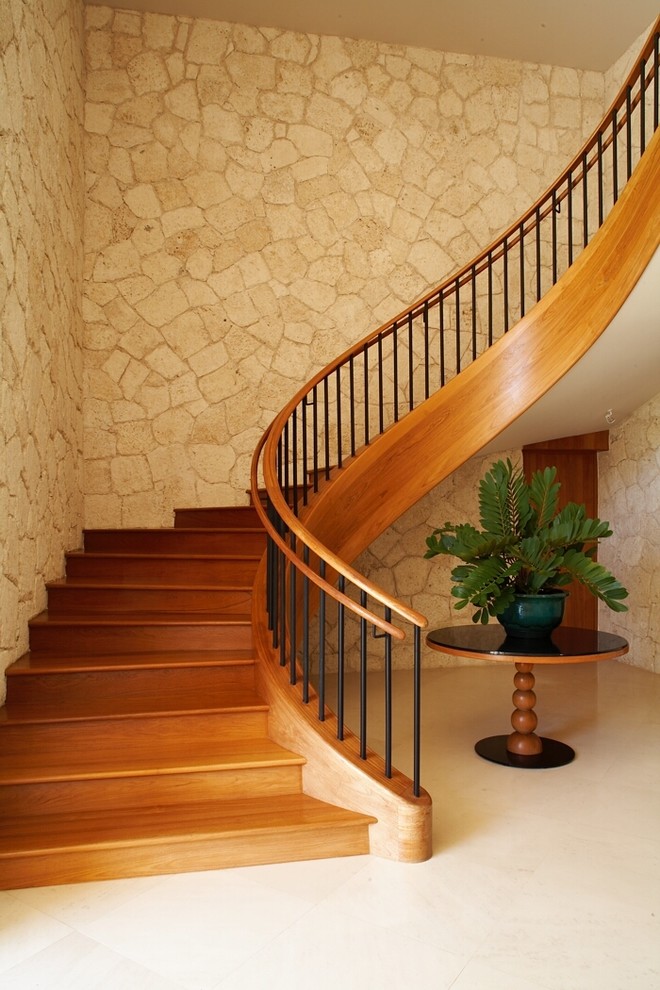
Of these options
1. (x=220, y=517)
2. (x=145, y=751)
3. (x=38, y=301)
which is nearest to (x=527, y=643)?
(x=145, y=751)

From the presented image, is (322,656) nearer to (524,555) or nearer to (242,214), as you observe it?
(524,555)

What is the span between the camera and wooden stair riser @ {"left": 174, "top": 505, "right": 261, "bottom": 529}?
4949mm

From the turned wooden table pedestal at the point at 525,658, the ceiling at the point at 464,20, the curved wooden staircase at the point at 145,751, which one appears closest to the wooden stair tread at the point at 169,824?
the curved wooden staircase at the point at 145,751

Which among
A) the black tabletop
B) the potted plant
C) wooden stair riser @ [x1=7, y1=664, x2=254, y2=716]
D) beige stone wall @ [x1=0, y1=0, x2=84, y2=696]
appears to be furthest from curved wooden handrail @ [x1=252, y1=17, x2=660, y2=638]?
beige stone wall @ [x1=0, y1=0, x2=84, y2=696]

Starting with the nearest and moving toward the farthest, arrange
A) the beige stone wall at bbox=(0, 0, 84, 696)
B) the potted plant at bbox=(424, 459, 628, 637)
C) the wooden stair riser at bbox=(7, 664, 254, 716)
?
1. the wooden stair riser at bbox=(7, 664, 254, 716)
2. the beige stone wall at bbox=(0, 0, 84, 696)
3. the potted plant at bbox=(424, 459, 628, 637)

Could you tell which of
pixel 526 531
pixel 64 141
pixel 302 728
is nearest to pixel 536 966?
pixel 302 728

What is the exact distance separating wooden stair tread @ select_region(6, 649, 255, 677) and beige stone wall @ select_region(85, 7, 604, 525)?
202 centimetres

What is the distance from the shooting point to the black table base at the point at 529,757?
11.9ft

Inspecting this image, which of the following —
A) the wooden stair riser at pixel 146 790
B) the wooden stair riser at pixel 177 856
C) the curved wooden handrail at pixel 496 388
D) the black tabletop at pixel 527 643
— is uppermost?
the curved wooden handrail at pixel 496 388

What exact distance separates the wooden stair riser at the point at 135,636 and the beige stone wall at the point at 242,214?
1878mm

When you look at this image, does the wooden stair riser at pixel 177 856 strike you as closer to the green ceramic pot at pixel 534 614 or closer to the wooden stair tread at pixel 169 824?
the wooden stair tread at pixel 169 824

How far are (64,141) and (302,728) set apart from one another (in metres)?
3.90

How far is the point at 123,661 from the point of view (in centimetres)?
339

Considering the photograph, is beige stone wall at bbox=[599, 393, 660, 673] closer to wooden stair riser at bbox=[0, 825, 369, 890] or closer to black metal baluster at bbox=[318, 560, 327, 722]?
black metal baluster at bbox=[318, 560, 327, 722]
